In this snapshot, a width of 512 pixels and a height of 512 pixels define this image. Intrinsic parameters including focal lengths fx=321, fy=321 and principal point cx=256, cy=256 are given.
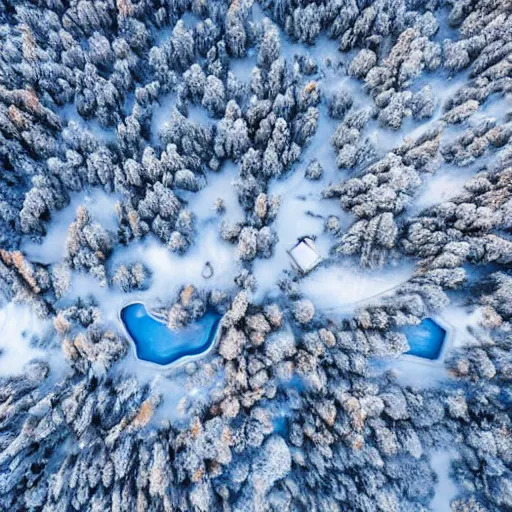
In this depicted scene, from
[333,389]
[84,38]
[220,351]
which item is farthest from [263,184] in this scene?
[84,38]

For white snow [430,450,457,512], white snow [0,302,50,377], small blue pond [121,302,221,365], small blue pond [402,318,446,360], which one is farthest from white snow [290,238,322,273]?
white snow [0,302,50,377]

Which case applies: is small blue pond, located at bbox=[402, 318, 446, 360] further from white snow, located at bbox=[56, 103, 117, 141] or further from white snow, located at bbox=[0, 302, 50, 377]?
white snow, located at bbox=[56, 103, 117, 141]

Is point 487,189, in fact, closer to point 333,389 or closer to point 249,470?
point 333,389

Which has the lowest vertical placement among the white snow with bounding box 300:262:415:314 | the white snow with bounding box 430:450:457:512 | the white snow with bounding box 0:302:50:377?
the white snow with bounding box 430:450:457:512

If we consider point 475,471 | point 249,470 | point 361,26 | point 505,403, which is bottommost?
point 475,471

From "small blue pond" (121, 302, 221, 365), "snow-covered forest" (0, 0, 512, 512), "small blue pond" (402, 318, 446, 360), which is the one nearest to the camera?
"snow-covered forest" (0, 0, 512, 512)

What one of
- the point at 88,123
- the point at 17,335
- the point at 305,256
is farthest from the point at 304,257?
the point at 88,123
